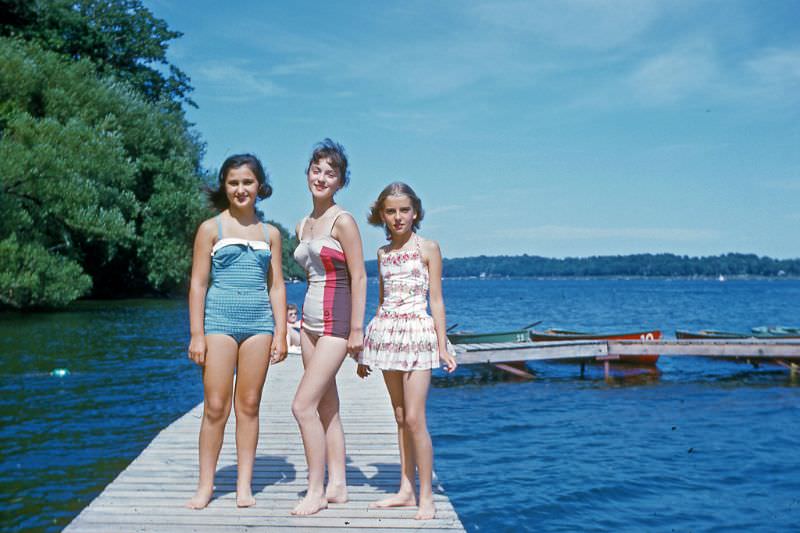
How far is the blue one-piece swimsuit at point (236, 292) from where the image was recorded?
14.9ft

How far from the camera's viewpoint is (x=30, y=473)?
8.35 m

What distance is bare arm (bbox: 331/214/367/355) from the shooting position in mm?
Answer: 4527

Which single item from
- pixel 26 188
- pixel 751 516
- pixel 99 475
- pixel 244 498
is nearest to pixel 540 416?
pixel 751 516

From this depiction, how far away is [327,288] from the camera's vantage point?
4555mm

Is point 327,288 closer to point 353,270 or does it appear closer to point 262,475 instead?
point 353,270

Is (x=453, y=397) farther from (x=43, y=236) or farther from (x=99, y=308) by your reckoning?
(x=99, y=308)

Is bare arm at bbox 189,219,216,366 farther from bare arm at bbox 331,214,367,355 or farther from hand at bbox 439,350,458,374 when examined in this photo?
hand at bbox 439,350,458,374

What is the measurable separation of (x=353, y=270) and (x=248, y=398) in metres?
0.97

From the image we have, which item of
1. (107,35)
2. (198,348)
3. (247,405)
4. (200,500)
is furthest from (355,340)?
(107,35)

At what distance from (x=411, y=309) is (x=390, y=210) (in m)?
0.60

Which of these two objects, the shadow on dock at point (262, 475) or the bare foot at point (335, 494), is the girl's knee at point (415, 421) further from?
the shadow on dock at point (262, 475)

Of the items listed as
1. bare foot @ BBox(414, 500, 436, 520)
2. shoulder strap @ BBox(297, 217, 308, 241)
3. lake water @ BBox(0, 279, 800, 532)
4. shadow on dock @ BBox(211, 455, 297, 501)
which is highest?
shoulder strap @ BBox(297, 217, 308, 241)

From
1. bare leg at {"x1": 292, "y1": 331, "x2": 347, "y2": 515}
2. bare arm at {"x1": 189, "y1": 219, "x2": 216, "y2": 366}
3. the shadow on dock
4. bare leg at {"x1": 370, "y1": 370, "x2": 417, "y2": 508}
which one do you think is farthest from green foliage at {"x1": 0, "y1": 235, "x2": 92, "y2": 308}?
bare leg at {"x1": 370, "y1": 370, "x2": 417, "y2": 508}

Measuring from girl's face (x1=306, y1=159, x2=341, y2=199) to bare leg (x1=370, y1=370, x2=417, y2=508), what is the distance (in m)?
1.11
